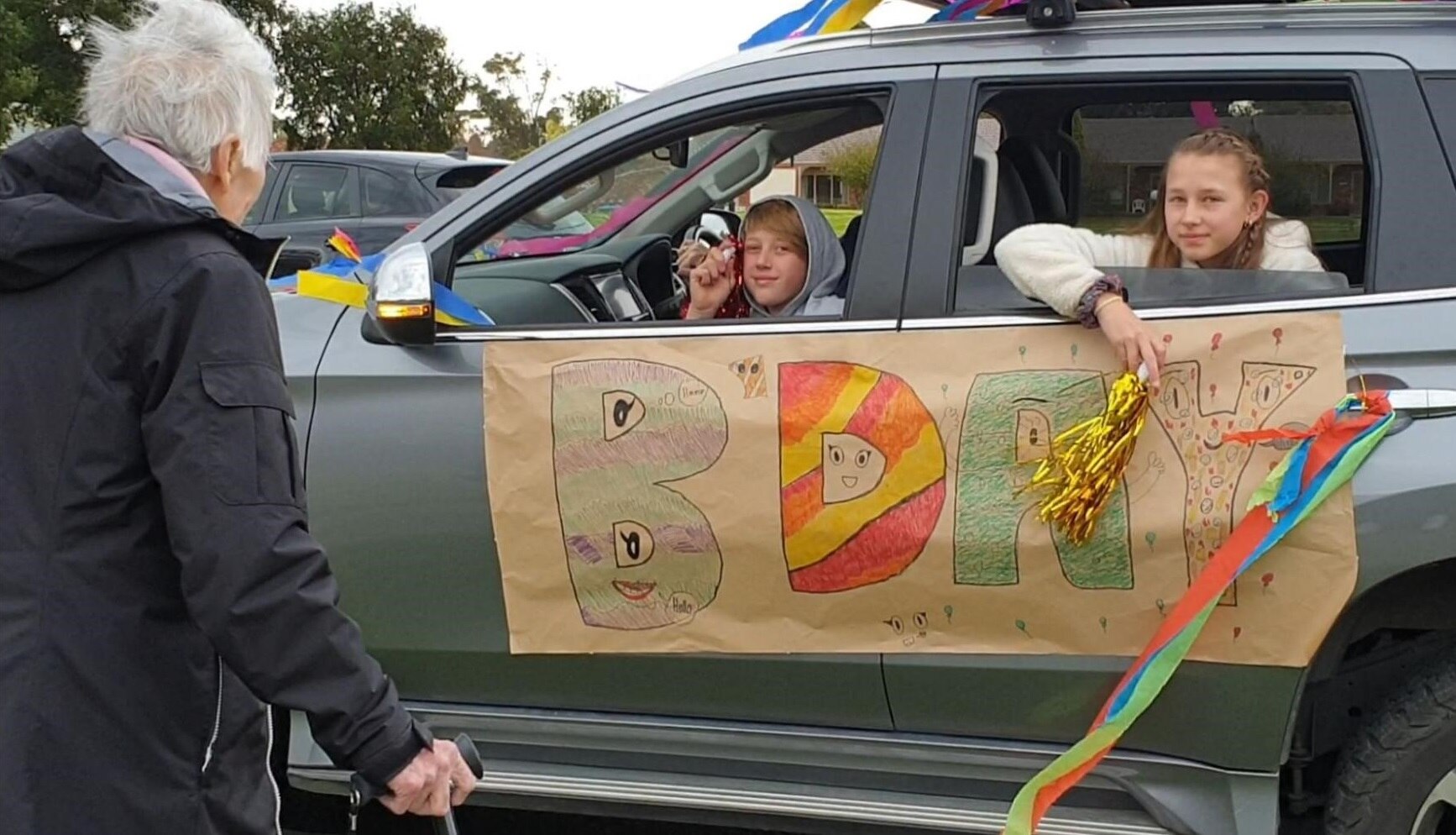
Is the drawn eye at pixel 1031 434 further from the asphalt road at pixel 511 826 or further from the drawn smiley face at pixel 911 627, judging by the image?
the asphalt road at pixel 511 826

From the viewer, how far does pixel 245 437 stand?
1.62m

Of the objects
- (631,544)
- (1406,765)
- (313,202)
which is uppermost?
(313,202)

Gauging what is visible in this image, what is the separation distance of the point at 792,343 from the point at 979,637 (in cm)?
68

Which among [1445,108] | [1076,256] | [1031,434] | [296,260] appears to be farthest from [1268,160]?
[296,260]

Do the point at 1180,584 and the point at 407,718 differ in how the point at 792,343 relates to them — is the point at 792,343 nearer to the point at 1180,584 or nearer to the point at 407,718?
the point at 1180,584

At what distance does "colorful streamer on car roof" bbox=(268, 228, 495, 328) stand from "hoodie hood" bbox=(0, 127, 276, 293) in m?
1.21

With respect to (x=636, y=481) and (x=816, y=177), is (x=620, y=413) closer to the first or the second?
(x=636, y=481)

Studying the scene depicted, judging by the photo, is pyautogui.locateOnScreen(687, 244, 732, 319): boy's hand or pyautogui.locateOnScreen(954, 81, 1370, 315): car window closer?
pyautogui.locateOnScreen(954, 81, 1370, 315): car window

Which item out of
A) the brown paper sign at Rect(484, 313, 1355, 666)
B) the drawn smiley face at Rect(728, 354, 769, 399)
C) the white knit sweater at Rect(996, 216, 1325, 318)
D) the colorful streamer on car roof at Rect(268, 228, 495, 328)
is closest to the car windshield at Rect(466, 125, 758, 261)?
the colorful streamer on car roof at Rect(268, 228, 495, 328)

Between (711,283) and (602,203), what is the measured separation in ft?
1.13

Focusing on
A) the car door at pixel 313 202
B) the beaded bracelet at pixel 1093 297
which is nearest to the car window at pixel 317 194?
the car door at pixel 313 202

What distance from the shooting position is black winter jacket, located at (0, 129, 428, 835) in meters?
1.61

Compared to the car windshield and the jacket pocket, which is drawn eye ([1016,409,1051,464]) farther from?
the jacket pocket

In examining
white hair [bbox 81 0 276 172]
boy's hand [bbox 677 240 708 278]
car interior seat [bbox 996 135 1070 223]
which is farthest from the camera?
boy's hand [bbox 677 240 708 278]
